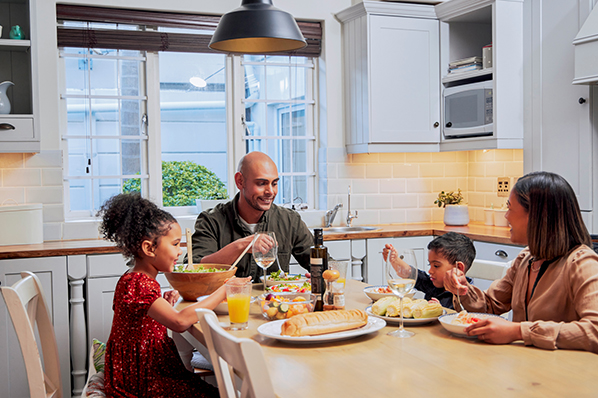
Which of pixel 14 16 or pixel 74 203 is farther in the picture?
pixel 74 203

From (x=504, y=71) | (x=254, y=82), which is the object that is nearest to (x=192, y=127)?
(x=254, y=82)

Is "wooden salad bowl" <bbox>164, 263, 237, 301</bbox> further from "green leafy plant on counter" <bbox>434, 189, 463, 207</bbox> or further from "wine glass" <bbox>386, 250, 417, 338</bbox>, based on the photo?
"green leafy plant on counter" <bbox>434, 189, 463, 207</bbox>

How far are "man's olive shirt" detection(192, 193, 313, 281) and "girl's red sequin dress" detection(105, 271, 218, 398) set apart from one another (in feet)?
2.74

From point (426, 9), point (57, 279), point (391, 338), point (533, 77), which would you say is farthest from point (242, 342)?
point (426, 9)

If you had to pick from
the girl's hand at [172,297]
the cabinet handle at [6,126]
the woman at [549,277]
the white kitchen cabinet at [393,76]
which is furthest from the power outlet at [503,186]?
the cabinet handle at [6,126]

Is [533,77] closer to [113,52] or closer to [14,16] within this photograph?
[113,52]

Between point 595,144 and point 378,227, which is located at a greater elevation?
point 595,144

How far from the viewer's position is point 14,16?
3.79 m

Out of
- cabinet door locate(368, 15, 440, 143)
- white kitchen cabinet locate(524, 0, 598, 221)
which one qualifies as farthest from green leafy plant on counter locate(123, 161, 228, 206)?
white kitchen cabinet locate(524, 0, 598, 221)

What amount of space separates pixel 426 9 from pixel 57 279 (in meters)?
3.08

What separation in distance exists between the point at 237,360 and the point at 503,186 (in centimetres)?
373

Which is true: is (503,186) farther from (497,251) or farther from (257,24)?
(257,24)

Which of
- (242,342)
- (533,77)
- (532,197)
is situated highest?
(533,77)

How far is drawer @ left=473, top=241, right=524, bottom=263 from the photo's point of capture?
3467 mm
